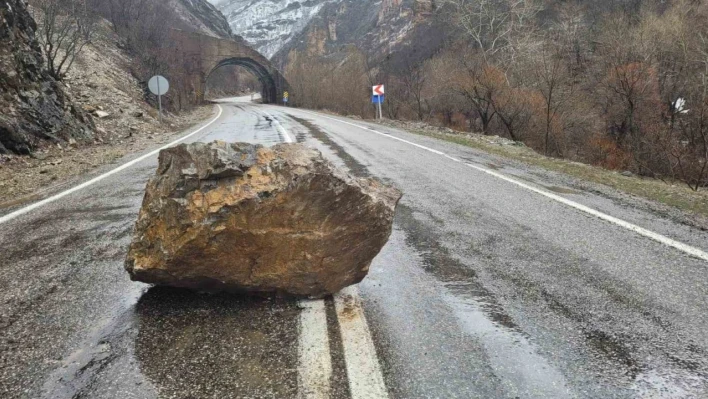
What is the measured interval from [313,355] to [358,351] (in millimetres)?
225

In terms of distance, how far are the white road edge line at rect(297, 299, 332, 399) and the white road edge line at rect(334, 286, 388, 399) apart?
0.32 ft

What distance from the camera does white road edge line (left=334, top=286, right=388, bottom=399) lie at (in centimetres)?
199

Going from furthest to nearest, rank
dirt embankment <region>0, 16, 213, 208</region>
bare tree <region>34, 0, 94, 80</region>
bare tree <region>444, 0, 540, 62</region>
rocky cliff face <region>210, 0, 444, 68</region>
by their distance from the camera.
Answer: rocky cliff face <region>210, 0, 444, 68</region>, bare tree <region>444, 0, 540, 62</region>, bare tree <region>34, 0, 94, 80</region>, dirt embankment <region>0, 16, 213, 208</region>

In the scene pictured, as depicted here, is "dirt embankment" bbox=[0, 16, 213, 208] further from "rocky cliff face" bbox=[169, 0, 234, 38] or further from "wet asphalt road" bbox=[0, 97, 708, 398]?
"rocky cliff face" bbox=[169, 0, 234, 38]

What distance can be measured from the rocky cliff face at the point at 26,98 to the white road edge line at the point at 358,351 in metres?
8.92

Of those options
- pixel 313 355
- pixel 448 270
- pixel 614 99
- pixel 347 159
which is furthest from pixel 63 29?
pixel 614 99

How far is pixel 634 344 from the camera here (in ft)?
7.72

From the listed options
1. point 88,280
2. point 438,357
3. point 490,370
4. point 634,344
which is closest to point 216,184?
point 88,280

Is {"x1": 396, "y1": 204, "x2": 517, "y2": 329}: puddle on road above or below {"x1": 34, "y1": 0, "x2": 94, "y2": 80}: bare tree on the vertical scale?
below

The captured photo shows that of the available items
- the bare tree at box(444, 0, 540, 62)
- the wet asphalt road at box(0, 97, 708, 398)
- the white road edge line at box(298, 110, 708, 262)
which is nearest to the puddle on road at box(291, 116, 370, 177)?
the white road edge line at box(298, 110, 708, 262)

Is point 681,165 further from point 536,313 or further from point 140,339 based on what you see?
point 140,339

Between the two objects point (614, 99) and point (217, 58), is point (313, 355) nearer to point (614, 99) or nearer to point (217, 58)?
point (614, 99)

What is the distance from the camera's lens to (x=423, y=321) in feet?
8.50

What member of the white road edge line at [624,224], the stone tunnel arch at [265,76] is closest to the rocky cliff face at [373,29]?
the stone tunnel arch at [265,76]
